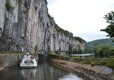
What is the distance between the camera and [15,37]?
4025 centimetres

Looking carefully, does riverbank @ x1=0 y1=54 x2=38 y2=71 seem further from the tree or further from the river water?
the tree

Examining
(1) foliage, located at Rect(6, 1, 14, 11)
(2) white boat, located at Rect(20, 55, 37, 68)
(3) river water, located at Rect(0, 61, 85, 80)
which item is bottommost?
(3) river water, located at Rect(0, 61, 85, 80)

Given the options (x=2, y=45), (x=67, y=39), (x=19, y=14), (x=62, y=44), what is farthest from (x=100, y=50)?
(x=67, y=39)

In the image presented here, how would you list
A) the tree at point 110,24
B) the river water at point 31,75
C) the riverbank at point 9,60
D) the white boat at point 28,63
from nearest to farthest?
the tree at point 110,24, the river water at point 31,75, the riverbank at point 9,60, the white boat at point 28,63

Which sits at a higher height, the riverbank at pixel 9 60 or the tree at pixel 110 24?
the tree at pixel 110 24

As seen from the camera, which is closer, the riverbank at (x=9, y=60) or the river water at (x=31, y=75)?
the river water at (x=31, y=75)

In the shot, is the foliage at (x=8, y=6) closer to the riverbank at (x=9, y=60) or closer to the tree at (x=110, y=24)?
the riverbank at (x=9, y=60)

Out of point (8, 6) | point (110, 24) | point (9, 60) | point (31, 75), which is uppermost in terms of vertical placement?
point (8, 6)

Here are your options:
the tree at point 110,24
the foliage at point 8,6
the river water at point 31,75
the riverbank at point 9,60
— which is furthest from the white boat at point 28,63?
the tree at point 110,24

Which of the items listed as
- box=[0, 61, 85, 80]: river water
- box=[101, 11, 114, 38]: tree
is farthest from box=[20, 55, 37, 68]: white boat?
box=[101, 11, 114, 38]: tree

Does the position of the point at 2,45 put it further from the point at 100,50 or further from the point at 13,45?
the point at 100,50

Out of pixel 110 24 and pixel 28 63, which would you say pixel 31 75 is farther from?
pixel 110 24

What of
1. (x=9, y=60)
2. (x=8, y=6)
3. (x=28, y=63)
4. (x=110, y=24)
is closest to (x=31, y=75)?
(x=28, y=63)

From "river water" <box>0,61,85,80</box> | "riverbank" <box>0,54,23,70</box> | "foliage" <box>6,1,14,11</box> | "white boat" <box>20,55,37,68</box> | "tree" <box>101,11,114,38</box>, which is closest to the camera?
"tree" <box>101,11,114,38</box>
